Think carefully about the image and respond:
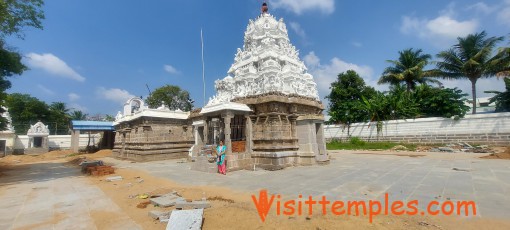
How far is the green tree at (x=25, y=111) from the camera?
40.3m

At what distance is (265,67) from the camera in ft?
45.9

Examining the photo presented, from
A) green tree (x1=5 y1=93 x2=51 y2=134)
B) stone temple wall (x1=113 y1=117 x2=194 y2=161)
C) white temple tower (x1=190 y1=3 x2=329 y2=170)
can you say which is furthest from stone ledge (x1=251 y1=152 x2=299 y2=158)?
green tree (x1=5 y1=93 x2=51 y2=134)

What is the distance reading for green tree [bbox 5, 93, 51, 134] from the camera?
4035 centimetres

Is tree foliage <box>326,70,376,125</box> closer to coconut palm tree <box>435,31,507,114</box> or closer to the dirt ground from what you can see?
coconut palm tree <box>435,31,507,114</box>

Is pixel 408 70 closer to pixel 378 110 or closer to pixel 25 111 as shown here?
pixel 378 110

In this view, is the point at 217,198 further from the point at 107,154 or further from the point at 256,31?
the point at 107,154

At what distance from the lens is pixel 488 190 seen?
624 cm

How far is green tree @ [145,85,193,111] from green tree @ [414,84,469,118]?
106 feet

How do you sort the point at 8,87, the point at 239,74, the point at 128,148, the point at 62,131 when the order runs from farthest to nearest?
the point at 62,131 < the point at 128,148 < the point at 239,74 < the point at 8,87

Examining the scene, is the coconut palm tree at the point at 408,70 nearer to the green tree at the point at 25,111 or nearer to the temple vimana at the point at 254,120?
the temple vimana at the point at 254,120

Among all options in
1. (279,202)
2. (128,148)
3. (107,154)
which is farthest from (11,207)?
(107,154)

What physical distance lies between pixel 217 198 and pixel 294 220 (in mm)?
2282

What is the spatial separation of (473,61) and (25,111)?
60.9 metres

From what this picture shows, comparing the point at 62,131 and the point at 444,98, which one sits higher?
the point at 444,98
